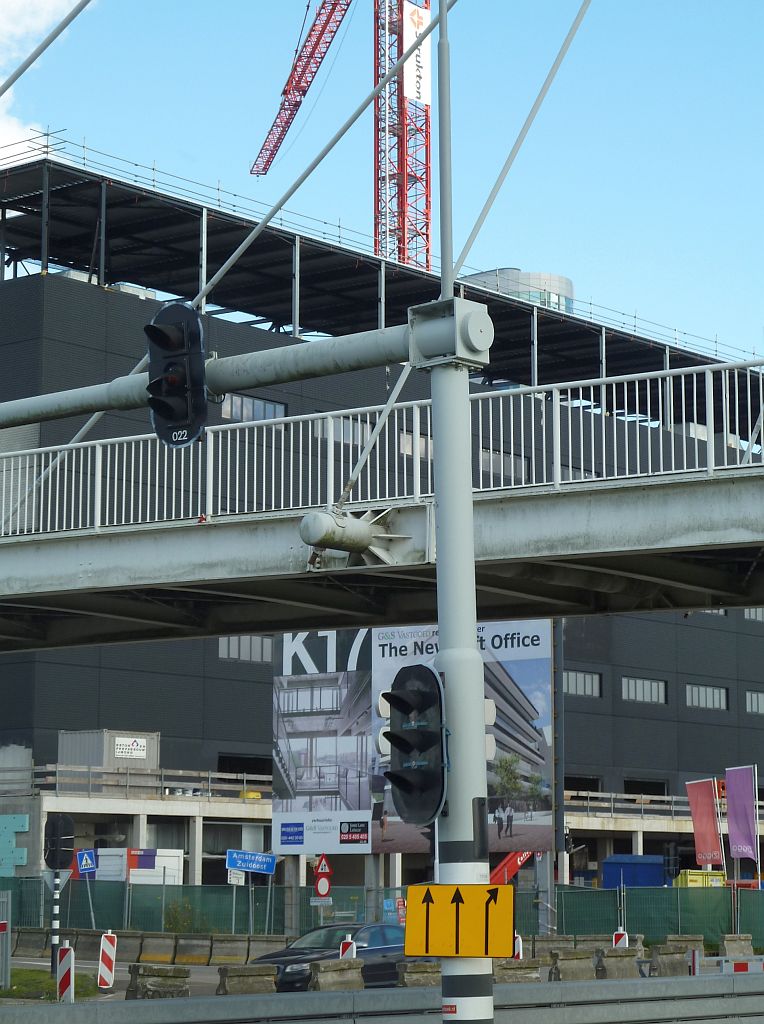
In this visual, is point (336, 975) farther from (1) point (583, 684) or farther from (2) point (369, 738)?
(1) point (583, 684)

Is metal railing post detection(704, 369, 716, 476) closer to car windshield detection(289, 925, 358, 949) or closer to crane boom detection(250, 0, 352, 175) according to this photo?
car windshield detection(289, 925, 358, 949)

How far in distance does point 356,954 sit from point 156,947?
14.6 meters

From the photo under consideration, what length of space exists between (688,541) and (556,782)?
74.1 feet

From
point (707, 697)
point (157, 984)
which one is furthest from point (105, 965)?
point (707, 697)

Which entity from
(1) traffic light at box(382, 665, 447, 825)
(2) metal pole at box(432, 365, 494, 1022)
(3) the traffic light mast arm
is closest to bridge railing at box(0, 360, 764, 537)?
(2) metal pole at box(432, 365, 494, 1022)

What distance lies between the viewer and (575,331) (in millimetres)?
76625

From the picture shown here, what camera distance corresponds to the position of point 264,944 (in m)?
40.4

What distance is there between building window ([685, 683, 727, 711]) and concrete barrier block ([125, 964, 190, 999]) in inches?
2618

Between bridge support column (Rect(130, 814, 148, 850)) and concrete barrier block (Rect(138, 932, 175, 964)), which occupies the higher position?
bridge support column (Rect(130, 814, 148, 850))

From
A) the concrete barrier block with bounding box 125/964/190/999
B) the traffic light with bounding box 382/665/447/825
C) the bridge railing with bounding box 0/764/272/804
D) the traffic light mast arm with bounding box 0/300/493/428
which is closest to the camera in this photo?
the traffic light with bounding box 382/665/447/825

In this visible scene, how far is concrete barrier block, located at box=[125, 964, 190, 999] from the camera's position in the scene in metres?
19.9

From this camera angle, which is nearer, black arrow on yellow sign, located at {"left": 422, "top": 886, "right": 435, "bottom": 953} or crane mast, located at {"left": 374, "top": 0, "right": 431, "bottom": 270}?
black arrow on yellow sign, located at {"left": 422, "top": 886, "right": 435, "bottom": 953}

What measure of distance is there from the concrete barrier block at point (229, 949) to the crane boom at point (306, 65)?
85.9m

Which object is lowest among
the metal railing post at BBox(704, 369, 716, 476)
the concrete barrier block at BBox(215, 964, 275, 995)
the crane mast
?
the concrete barrier block at BBox(215, 964, 275, 995)
